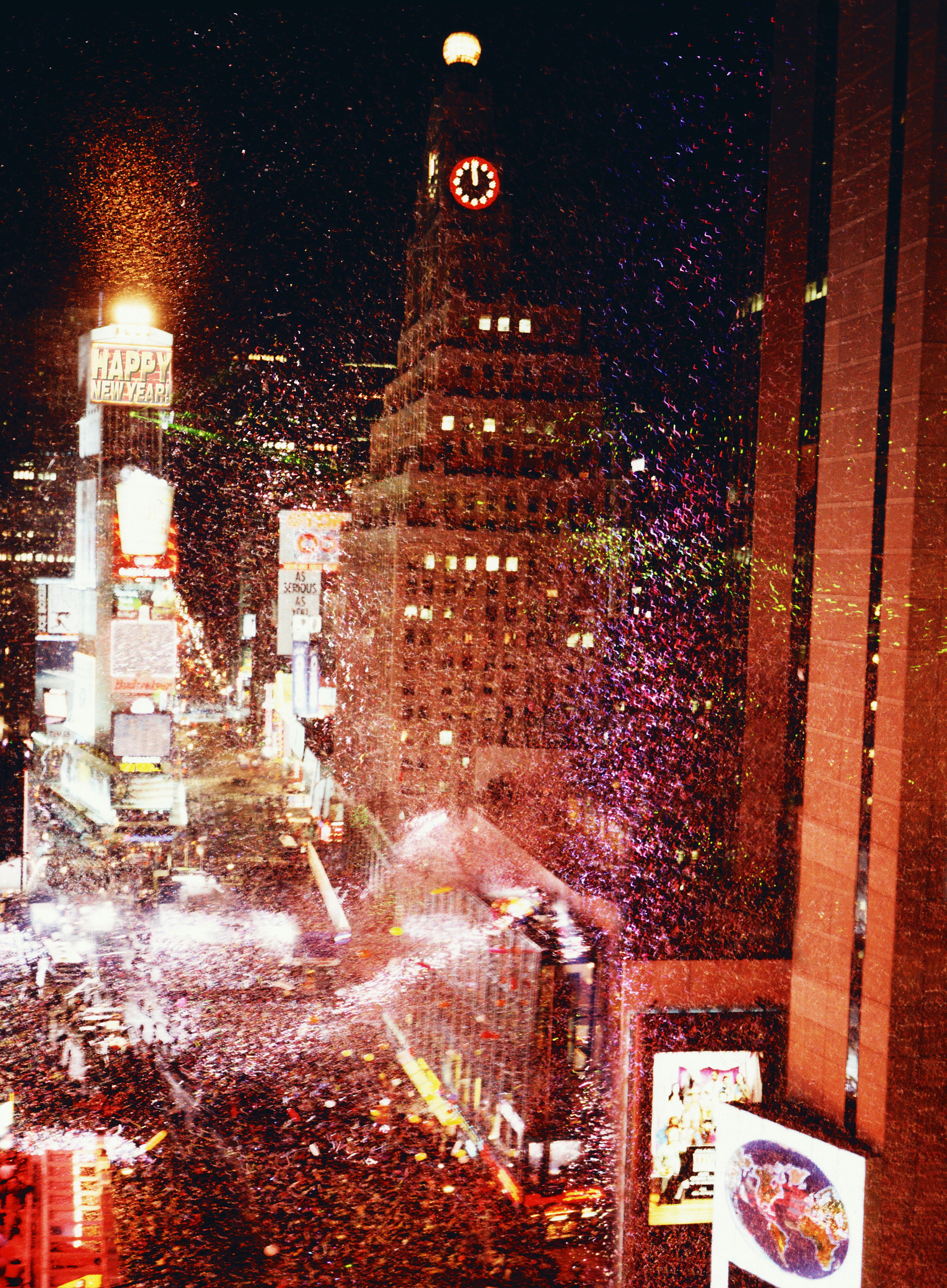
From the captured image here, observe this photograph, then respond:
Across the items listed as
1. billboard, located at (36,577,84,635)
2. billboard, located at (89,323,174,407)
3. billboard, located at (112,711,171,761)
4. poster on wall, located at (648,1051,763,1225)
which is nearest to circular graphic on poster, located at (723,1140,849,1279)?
poster on wall, located at (648,1051,763,1225)

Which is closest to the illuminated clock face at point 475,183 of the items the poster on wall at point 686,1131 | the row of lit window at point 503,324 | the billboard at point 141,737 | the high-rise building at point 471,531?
the poster on wall at point 686,1131

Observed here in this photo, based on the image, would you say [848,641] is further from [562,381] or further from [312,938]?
[562,381]

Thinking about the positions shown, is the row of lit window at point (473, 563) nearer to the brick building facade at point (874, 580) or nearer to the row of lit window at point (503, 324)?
the row of lit window at point (503, 324)

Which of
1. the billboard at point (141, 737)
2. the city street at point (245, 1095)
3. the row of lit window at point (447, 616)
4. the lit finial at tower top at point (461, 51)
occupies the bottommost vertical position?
the city street at point (245, 1095)

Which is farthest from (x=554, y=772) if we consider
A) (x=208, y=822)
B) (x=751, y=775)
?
(x=751, y=775)

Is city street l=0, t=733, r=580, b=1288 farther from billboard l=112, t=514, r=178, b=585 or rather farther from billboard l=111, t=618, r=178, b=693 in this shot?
billboard l=112, t=514, r=178, b=585
